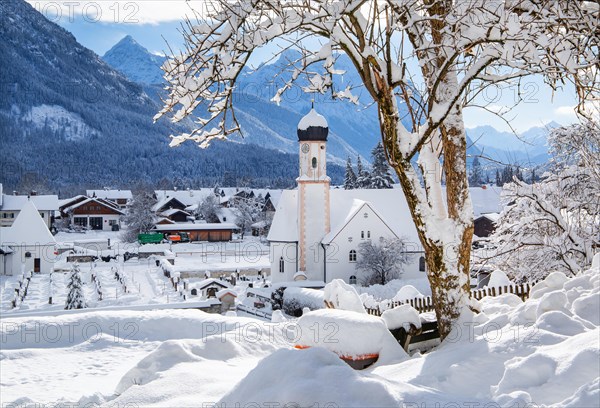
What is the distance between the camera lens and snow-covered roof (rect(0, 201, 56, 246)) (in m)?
43.8

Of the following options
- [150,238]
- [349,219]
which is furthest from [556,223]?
[150,238]

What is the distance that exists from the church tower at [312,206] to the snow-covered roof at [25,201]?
145 ft

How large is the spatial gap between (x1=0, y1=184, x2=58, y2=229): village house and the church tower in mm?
39893

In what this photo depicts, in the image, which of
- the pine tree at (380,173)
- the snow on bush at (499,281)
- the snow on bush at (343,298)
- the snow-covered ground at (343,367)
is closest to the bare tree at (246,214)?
the pine tree at (380,173)

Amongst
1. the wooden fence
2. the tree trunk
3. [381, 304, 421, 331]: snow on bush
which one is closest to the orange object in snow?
[381, 304, 421, 331]: snow on bush

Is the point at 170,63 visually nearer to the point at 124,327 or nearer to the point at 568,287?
the point at 568,287

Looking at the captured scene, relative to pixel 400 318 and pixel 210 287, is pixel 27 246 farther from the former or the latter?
pixel 400 318

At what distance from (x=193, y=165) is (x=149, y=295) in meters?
162

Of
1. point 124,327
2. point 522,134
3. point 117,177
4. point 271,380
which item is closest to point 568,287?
point 522,134

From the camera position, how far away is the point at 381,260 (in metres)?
35.9

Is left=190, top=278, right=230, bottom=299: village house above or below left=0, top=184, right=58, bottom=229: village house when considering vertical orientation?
below

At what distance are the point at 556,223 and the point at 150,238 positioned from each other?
56659 millimetres

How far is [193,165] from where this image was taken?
19175cm

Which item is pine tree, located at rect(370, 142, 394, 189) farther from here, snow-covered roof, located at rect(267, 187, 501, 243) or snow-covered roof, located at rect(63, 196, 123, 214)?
snow-covered roof, located at rect(63, 196, 123, 214)
